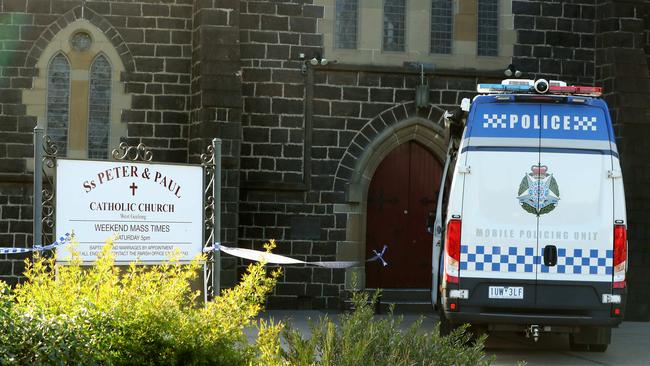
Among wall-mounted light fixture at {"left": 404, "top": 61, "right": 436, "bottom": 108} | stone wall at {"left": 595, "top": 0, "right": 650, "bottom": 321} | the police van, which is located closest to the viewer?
the police van

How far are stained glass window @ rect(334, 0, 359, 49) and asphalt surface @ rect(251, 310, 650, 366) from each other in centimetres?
458

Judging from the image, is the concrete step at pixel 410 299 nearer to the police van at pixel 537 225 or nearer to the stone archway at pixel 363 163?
the stone archway at pixel 363 163

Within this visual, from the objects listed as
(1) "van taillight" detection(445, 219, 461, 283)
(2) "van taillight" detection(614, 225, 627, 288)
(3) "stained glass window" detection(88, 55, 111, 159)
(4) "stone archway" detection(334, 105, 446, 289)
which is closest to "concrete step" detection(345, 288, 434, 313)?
(4) "stone archway" detection(334, 105, 446, 289)

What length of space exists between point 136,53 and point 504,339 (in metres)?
7.42

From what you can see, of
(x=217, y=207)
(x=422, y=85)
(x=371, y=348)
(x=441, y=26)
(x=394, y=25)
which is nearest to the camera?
(x=371, y=348)

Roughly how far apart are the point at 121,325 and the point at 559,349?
7591 millimetres

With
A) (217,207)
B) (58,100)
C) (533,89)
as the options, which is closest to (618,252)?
(533,89)

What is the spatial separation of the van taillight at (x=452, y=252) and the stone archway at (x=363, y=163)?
19.2ft

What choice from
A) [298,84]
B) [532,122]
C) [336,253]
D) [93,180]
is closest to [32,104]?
[298,84]

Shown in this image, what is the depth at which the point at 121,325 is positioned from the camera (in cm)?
664

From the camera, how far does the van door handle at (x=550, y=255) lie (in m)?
11.4

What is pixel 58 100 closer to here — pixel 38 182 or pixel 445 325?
pixel 38 182

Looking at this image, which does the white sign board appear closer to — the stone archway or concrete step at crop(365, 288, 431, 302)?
the stone archway

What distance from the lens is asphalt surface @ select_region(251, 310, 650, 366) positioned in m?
11.8
